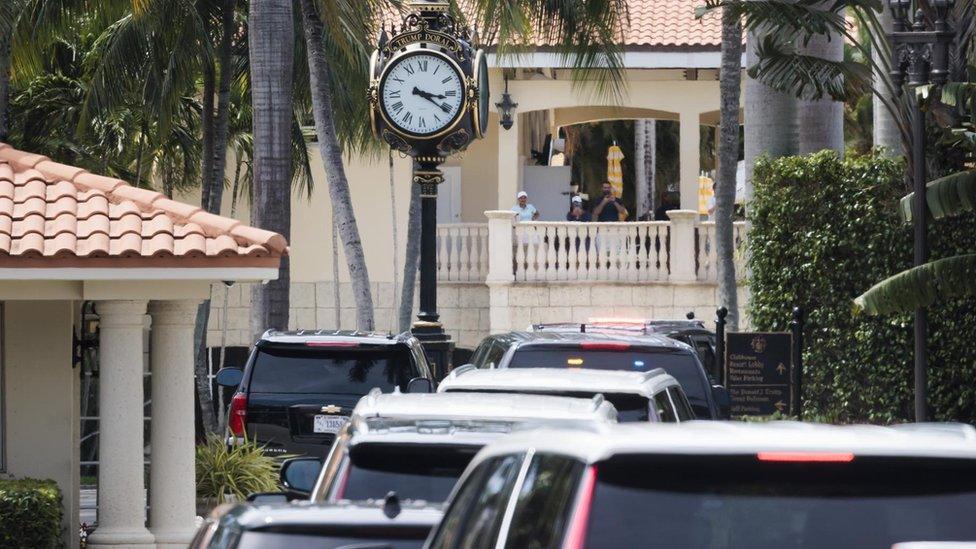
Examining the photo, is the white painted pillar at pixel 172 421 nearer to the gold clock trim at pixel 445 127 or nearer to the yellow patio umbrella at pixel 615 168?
the gold clock trim at pixel 445 127

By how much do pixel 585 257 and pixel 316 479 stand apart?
22879mm

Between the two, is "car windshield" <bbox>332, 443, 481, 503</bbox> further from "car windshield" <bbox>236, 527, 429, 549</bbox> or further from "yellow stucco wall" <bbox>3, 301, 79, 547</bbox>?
"yellow stucco wall" <bbox>3, 301, 79, 547</bbox>

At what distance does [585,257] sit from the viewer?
100ft

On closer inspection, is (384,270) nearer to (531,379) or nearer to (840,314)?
(840,314)

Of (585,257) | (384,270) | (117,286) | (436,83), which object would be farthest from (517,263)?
(117,286)

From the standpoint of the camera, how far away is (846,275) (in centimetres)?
1819

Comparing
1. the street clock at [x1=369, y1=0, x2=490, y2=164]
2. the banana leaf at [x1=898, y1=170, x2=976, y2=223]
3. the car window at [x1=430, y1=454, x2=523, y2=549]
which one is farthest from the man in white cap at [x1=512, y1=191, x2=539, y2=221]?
the car window at [x1=430, y1=454, x2=523, y2=549]

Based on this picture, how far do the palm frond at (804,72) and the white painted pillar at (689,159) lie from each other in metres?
15.2

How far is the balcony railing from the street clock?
1305 cm

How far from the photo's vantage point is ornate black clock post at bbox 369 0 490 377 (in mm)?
16953

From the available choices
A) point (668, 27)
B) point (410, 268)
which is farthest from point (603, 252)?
point (668, 27)

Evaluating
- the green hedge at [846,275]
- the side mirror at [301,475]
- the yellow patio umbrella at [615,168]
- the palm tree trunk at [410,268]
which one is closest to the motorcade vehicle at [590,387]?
the side mirror at [301,475]

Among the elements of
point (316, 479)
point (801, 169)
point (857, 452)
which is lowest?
point (316, 479)

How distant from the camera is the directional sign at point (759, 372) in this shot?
1742 centimetres
